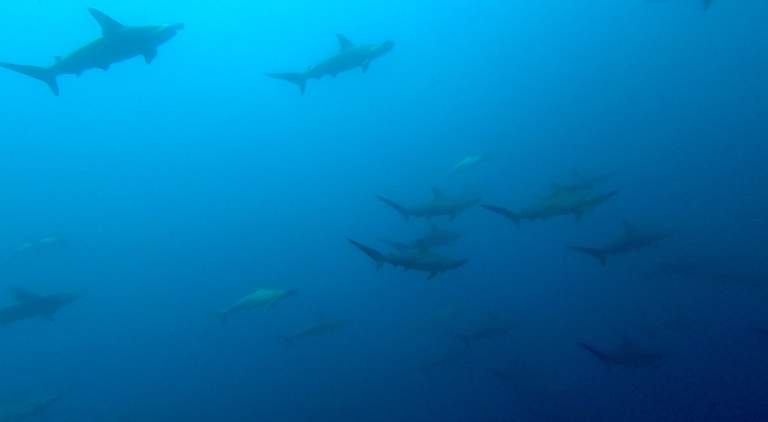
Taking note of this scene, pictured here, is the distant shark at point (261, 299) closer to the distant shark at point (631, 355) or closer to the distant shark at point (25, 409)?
the distant shark at point (631, 355)

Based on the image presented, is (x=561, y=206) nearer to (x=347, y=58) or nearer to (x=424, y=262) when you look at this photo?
(x=424, y=262)

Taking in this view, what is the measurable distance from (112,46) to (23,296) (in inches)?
248

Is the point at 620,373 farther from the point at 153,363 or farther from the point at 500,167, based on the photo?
the point at 500,167

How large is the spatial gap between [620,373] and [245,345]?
17970 mm

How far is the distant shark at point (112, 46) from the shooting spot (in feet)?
30.4

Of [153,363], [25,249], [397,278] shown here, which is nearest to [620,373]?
[397,278]

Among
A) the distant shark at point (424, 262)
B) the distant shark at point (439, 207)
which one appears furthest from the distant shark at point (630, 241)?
the distant shark at point (424, 262)

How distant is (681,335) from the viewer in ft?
54.5

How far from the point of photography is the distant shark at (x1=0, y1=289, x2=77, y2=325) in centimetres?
1297

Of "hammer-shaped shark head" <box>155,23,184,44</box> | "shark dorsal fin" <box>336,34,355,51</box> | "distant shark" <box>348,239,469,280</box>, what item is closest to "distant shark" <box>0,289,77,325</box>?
"hammer-shaped shark head" <box>155,23,184,44</box>

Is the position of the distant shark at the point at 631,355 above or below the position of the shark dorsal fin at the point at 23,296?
below

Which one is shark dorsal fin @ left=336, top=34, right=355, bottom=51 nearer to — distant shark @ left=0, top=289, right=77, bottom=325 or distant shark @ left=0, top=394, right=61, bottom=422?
distant shark @ left=0, top=289, right=77, bottom=325

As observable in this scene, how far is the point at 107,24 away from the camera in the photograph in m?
9.07

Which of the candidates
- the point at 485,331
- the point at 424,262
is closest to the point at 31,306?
the point at 424,262
